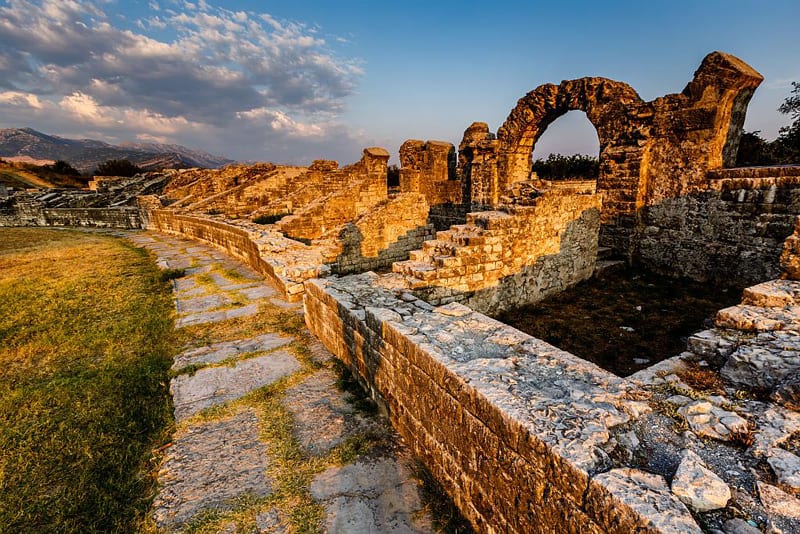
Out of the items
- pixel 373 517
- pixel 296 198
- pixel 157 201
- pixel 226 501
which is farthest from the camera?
pixel 157 201

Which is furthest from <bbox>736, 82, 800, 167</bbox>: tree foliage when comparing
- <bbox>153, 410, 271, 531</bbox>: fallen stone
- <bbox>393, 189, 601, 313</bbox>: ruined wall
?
<bbox>153, 410, 271, 531</bbox>: fallen stone

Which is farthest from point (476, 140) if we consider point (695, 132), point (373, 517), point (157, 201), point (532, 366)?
point (157, 201)

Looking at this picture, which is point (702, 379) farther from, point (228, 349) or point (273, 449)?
point (228, 349)

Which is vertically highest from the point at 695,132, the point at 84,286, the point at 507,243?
the point at 695,132

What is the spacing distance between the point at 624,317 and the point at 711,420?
4.57 m

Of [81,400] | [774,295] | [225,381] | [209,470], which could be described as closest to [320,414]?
[209,470]

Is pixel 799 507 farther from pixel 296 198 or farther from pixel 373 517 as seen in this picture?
pixel 296 198

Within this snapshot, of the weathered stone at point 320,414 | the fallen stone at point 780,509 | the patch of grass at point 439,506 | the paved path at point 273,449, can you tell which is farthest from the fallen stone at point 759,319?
the weathered stone at point 320,414

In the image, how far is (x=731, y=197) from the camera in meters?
6.99

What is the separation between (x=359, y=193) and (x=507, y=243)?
7.67m

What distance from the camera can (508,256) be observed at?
5.62 meters

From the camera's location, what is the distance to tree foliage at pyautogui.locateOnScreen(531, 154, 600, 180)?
22.1 m

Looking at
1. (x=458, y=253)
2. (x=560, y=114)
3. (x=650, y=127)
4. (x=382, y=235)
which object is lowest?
(x=382, y=235)

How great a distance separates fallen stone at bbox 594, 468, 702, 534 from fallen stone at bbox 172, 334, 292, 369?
3.94 m
